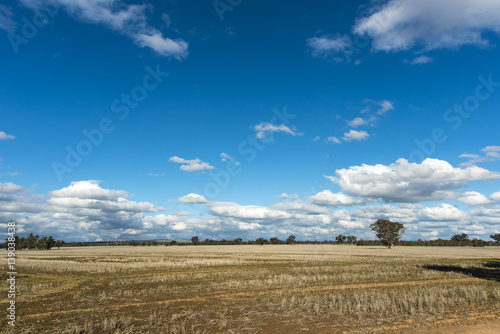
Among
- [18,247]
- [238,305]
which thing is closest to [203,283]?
[238,305]

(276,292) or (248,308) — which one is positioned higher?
(248,308)

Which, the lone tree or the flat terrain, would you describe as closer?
the flat terrain

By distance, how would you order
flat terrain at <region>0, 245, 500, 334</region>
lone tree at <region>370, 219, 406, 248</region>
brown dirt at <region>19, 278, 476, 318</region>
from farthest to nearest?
1. lone tree at <region>370, 219, 406, 248</region>
2. brown dirt at <region>19, 278, 476, 318</region>
3. flat terrain at <region>0, 245, 500, 334</region>

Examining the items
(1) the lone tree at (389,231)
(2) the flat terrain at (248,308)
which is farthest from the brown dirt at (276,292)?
(1) the lone tree at (389,231)

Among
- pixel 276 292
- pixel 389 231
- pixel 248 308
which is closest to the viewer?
pixel 248 308

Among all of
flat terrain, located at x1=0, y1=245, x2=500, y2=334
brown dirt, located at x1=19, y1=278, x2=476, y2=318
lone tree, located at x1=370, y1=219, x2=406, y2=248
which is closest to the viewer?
flat terrain, located at x1=0, y1=245, x2=500, y2=334

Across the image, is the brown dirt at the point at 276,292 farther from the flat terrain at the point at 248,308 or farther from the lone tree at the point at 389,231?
the lone tree at the point at 389,231

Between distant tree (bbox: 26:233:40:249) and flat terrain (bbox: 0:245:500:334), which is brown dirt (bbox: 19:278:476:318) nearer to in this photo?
flat terrain (bbox: 0:245:500:334)

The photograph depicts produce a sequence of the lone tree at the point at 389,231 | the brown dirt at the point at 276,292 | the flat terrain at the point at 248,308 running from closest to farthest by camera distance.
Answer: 1. the flat terrain at the point at 248,308
2. the brown dirt at the point at 276,292
3. the lone tree at the point at 389,231

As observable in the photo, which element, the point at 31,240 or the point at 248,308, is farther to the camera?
the point at 31,240

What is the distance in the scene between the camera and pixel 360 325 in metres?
13.8

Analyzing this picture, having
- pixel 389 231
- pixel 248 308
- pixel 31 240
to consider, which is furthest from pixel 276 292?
pixel 31 240

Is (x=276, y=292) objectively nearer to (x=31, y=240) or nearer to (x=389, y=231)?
(x=389, y=231)

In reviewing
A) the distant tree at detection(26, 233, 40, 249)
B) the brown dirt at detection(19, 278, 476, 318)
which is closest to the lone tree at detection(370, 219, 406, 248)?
the brown dirt at detection(19, 278, 476, 318)
